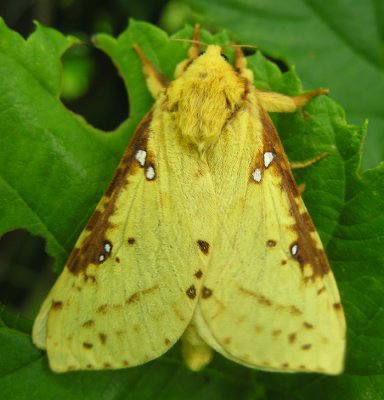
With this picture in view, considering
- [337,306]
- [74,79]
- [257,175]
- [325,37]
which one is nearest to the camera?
[337,306]

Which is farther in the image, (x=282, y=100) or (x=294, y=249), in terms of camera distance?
(x=282, y=100)

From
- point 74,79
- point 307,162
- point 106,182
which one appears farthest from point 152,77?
point 74,79

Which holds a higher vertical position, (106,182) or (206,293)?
(106,182)

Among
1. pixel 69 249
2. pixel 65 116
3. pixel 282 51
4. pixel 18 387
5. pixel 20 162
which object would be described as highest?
pixel 282 51

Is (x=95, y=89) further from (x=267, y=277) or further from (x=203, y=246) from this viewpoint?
(x=267, y=277)

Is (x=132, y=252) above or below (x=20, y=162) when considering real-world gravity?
below

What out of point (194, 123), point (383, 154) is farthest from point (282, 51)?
point (194, 123)

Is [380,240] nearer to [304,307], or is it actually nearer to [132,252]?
[304,307]
